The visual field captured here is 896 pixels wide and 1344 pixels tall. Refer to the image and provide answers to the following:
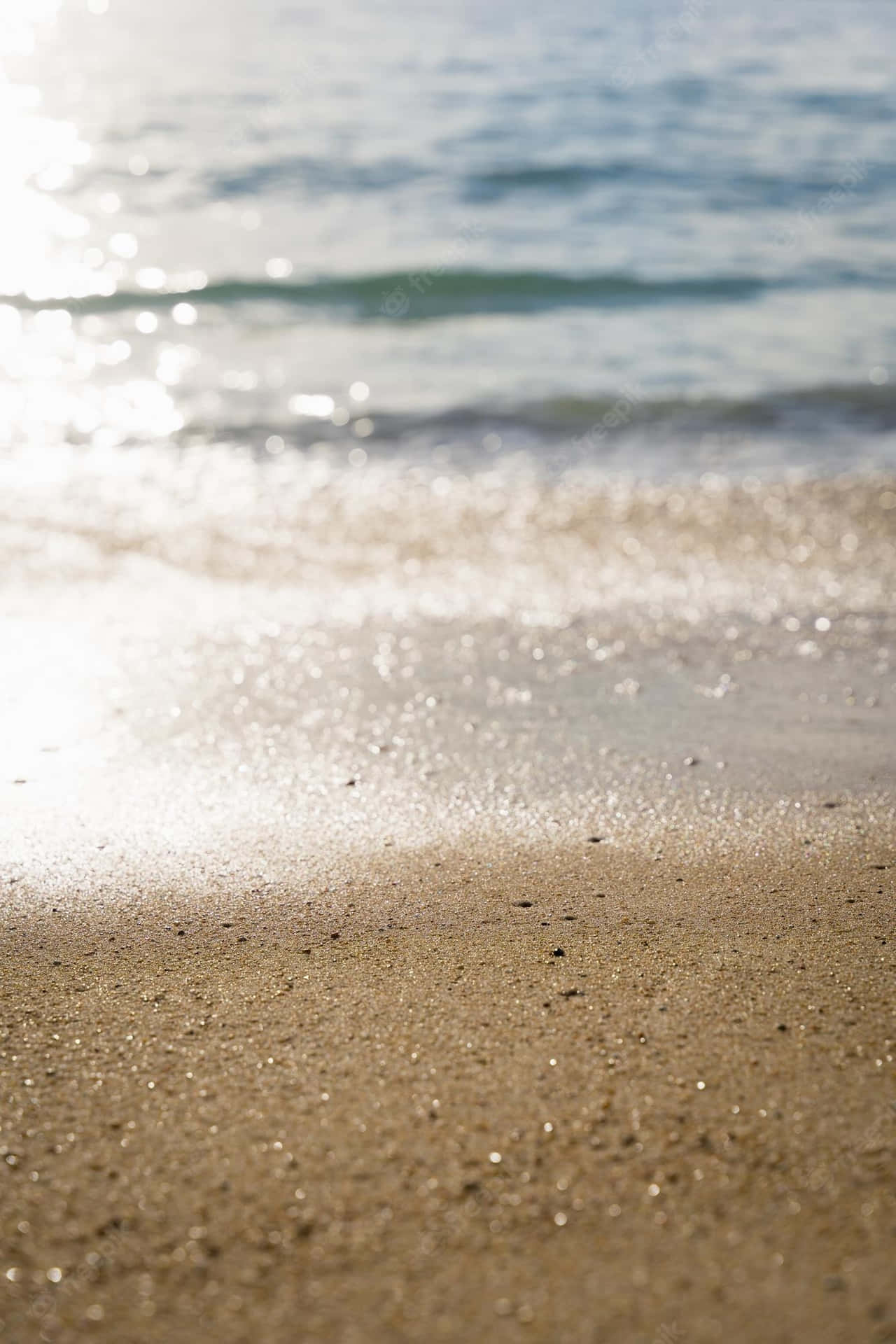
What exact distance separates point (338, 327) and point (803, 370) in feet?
10.1

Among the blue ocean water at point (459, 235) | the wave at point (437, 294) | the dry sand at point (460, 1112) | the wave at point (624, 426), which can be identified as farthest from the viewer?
the wave at point (437, 294)

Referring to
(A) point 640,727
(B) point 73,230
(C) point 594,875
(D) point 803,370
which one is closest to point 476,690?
(A) point 640,727

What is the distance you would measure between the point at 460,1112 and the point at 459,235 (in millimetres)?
9704

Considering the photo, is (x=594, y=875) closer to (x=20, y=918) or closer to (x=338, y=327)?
(x=20, y=918)

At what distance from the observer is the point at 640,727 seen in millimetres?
3041

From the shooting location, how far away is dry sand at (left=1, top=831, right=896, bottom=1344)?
146 cm

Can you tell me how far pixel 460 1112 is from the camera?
5.69 ft

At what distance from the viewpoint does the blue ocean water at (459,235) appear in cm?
690

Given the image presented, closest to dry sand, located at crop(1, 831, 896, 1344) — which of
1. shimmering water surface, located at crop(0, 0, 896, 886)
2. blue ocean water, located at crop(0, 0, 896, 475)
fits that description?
shimmering water surface, located at crop(0, 0, 896, 886)

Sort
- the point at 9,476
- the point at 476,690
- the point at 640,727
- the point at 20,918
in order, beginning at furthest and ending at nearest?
the point at 9,476 → the point at 476,690 → the point at 640,727 → the point at 20,918

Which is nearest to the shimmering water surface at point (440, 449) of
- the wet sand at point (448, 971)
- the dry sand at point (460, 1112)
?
the wet sand at point (448, 971)

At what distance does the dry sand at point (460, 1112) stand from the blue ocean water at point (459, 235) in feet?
13.9

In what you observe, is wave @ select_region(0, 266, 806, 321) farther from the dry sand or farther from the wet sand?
the dry sand

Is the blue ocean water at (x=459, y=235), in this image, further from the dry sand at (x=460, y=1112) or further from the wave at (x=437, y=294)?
the dry sand at (x=460, y=1112)
